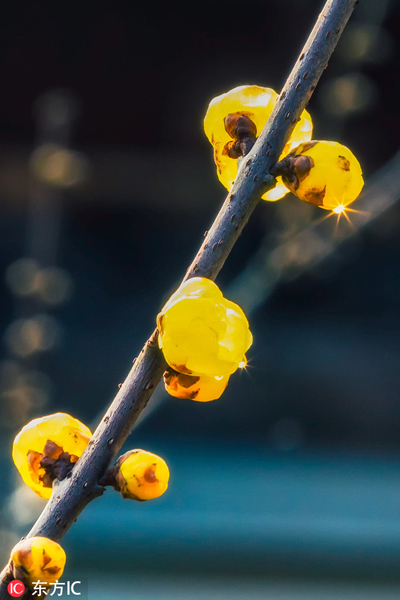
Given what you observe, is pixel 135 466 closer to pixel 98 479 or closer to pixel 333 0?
pixel 98 479

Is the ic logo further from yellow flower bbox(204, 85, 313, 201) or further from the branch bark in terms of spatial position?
yellow flower bbox(204, 85, 313, 201)

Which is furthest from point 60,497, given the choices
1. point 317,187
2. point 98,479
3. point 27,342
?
point 27,342

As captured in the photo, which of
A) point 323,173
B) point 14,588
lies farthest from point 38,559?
point 323,173

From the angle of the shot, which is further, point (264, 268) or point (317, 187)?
point (264, 268)

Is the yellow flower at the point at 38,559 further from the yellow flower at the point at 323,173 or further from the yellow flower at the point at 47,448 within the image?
the yellow flower at the point at 323,173

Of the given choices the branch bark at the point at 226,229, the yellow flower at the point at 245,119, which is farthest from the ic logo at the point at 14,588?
the yellow flower at the point at 245,119

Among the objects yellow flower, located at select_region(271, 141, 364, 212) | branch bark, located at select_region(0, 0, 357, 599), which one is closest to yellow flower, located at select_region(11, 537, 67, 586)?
branch bark, located at select_region(0, 0, 357, 599)
